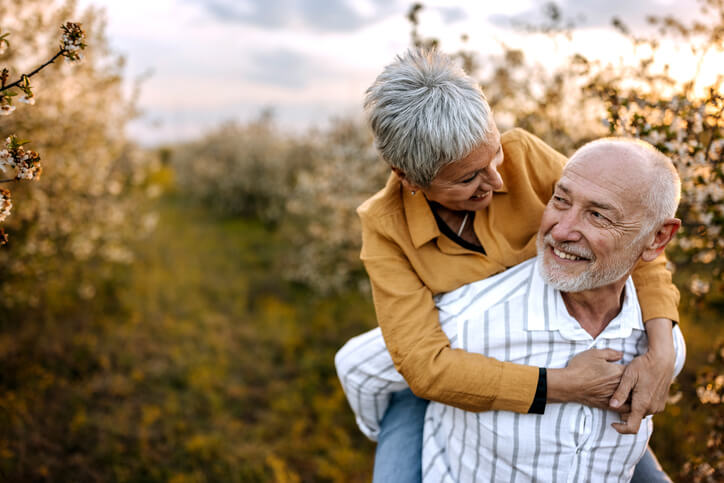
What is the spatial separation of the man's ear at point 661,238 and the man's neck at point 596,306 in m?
0.14

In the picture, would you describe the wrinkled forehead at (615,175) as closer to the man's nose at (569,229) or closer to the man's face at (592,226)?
the man's face at (592,226)

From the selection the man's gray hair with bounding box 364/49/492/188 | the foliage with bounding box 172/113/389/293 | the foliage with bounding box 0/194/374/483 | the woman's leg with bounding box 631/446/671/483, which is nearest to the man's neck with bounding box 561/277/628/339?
the woman's leg with bounding box 631/446/671/483

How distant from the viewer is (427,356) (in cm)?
212

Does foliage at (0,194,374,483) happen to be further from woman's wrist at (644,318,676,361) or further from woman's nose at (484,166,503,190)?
woman's nose at (484,166,503,190)

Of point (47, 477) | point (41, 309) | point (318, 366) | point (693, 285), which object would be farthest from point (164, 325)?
point (693, 285)

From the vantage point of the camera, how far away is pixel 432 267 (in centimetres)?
239

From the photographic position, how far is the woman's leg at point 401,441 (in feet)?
7.95

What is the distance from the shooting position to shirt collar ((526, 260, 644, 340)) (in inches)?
85.5

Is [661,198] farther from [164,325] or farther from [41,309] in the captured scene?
[41,309]

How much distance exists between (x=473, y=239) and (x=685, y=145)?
1.16 meters

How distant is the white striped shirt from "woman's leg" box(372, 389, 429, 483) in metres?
0.08

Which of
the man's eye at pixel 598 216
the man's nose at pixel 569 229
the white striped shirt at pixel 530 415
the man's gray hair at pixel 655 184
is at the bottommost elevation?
the white striped shirt at pixel 530 415

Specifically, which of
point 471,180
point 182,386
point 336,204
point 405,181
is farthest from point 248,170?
point 471,180

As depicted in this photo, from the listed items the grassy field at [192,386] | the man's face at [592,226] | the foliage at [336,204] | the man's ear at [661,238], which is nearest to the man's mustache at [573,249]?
the man's face at [592,226]
